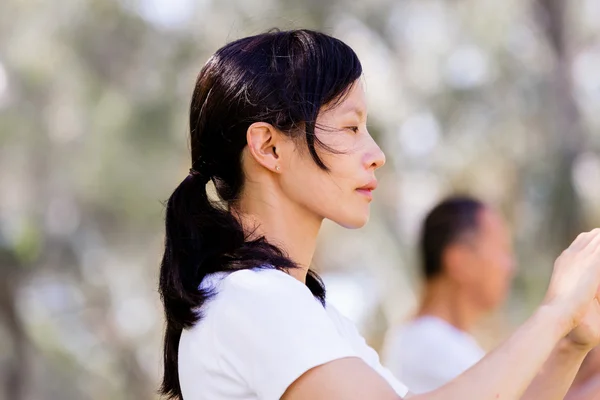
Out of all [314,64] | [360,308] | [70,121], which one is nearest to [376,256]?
[360,308]

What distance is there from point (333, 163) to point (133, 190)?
10868 millimetres

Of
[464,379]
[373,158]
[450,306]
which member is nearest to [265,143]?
[373,158]

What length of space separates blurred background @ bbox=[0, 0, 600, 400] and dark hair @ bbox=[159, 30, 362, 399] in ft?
25.9

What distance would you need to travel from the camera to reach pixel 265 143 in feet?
5.40

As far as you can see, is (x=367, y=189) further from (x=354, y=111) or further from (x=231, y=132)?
(x=231, y=132)

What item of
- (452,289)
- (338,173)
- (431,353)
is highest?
(338,173)

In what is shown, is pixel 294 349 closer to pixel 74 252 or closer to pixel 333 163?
pixel 333 163

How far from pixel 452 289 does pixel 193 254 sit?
1622mm

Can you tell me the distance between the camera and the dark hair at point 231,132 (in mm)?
1608

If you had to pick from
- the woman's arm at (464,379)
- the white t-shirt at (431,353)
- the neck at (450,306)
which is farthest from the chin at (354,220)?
the neck at (450,306)

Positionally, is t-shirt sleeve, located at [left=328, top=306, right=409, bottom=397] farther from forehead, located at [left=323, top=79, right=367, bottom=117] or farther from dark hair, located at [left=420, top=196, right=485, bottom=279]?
dark hair, located at [left=420, top=196, right=485, bottom=279]

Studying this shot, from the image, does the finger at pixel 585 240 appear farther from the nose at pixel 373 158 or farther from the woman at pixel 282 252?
the nose at pixel 373 158

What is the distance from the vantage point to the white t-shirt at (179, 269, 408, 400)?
1422mm

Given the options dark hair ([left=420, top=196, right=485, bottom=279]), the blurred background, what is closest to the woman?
dark hair ([left=420, top=196, right=485, bottom=279])
